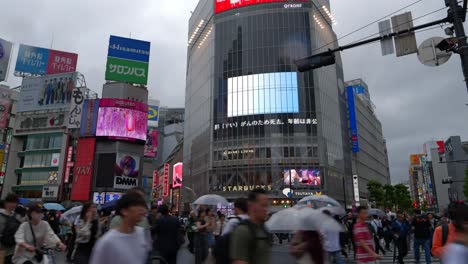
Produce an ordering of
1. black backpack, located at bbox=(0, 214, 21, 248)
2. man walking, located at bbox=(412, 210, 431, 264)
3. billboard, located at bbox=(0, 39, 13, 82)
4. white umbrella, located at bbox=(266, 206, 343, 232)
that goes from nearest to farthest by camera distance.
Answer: white umbrella, located at bbox=(266, 206, 343, 232) < black backpack, located at bbox=(0, 214, 21, 248) < man walking, located at bbox=(412, 210, 431, 264) < billboard, located at bbox=(0, 39, 13, 82)

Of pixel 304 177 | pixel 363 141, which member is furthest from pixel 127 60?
pixel 363 141

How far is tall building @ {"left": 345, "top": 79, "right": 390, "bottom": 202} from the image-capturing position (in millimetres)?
74812

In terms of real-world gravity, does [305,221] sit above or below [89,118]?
below

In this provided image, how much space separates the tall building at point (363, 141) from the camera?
2945 inches

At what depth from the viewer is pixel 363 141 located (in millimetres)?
86625

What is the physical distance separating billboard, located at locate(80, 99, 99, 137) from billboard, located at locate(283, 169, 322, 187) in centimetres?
2723

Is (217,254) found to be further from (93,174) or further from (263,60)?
(263,60)

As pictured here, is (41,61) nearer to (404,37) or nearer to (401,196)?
(404,37)

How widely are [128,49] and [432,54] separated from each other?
148ft

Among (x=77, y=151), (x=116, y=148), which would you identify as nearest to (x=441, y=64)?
(x=116, y=148)

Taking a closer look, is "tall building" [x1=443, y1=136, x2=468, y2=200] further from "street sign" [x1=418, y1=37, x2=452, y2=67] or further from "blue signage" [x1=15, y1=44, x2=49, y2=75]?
"blue signage" [x1=15, y1=44, x2=49, y2=75]

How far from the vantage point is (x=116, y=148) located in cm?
4456

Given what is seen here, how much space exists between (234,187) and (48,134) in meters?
28.8

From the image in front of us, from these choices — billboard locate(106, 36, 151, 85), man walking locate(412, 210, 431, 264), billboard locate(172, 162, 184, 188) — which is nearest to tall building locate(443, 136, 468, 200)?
billboard locate(172, 162, 184, 188)
